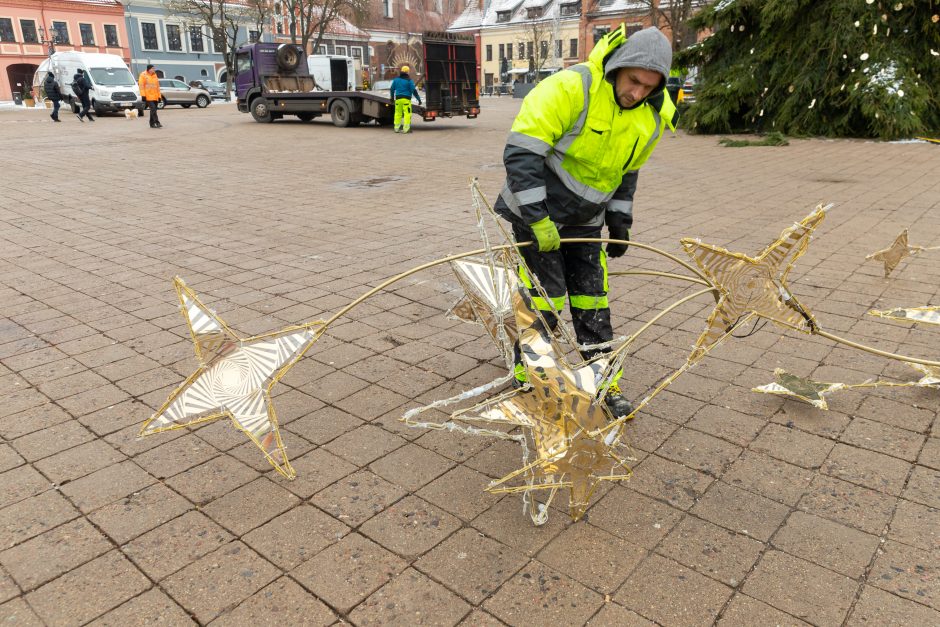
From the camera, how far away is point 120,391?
381 centimetres

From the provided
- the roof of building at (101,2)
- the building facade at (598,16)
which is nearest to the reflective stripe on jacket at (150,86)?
the roof of building at (101,2)

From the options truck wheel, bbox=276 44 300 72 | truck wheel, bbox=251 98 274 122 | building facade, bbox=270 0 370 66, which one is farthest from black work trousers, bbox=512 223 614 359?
building facade, bbox=270 0 370 66

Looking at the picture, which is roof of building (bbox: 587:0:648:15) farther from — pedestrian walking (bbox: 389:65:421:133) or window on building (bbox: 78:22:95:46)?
pedestrian walking (bbox: 389:65:421:133)

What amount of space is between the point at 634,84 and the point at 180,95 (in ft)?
114

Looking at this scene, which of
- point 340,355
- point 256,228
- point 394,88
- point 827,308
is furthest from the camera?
point 394,88

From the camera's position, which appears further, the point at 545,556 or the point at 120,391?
the point at 120,391

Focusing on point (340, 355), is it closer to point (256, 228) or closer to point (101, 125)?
point (256, 228)

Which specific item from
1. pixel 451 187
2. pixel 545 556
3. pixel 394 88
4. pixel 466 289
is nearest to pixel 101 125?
pixel 394 88

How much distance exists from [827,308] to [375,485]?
3876mm

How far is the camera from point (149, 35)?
50.9 metres

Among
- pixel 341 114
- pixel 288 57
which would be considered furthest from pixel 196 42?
pixel 341 114

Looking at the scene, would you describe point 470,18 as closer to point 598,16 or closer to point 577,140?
point 598,16

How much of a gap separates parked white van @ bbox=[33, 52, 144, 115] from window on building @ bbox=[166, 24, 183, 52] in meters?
25.6

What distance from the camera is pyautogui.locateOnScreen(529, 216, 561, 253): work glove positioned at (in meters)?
3.04
